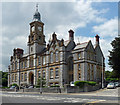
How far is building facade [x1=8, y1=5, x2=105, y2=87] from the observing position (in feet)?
180

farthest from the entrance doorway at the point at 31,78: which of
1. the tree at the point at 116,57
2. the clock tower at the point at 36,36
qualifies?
the tree at the point at 116,57

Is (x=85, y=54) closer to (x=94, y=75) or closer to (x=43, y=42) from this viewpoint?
(x=94, y=75)

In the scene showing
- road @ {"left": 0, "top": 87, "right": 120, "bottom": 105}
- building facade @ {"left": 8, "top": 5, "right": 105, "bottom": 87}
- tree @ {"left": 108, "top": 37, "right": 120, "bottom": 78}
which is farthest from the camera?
building facade @ {"left": 8, "top": 5, "right": 105, "bottom": 87}

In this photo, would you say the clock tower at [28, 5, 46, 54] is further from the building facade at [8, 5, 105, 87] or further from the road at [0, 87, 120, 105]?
the road at [0, 87, 120, 105]

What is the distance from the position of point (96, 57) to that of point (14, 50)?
38.1m

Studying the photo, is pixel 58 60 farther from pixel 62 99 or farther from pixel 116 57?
pixel 62 99

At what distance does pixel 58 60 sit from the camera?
2288 inches

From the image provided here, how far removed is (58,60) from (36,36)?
15250mm

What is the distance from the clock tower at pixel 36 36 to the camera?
67787 millimetres

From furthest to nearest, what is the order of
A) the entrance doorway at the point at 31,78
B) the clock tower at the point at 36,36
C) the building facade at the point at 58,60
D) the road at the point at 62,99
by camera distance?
1. the entrance doorway at the point at 31,78
2. the clock tower at the point at 36,36
3. the building facade at the point at 58,60
4. the road at the point at 62,99

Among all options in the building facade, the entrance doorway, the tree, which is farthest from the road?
the entrance doorway

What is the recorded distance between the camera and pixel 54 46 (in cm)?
5944

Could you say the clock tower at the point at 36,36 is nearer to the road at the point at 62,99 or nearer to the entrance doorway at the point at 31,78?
the entrance doorway at the point at 31,78

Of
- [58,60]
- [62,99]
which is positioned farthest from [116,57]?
[58,60]
